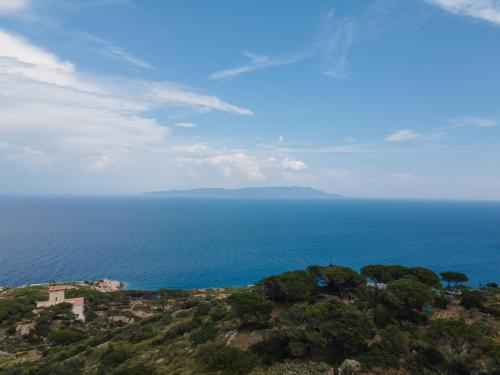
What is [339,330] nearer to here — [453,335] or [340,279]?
[453,335]

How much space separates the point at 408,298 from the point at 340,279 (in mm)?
10058

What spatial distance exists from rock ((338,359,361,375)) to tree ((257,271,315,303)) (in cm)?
1413

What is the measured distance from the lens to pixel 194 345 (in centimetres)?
2548

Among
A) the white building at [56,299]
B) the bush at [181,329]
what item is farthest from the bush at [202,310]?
the white building at [56,299]

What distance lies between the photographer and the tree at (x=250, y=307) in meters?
26.4

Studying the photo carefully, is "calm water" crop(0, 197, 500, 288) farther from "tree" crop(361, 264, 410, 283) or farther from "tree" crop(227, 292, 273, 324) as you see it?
"tree" crop(227, 292, 273, 324)

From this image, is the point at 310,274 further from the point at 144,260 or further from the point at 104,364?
the point at 144,260

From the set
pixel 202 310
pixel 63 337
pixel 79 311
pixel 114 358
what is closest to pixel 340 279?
pixel 202 310

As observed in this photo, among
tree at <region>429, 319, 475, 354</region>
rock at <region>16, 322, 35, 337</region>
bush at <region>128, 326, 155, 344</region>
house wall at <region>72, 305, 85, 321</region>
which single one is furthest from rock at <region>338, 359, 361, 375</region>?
house wall at <region>72, 305, 85, 321</region>

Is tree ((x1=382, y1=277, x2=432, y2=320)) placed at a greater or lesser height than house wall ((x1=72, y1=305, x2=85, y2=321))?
greater

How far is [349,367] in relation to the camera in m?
17.6

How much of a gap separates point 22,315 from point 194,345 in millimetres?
46936

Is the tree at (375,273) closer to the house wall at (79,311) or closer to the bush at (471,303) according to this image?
the bush at (471,303)

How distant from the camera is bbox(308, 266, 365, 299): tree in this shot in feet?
117
